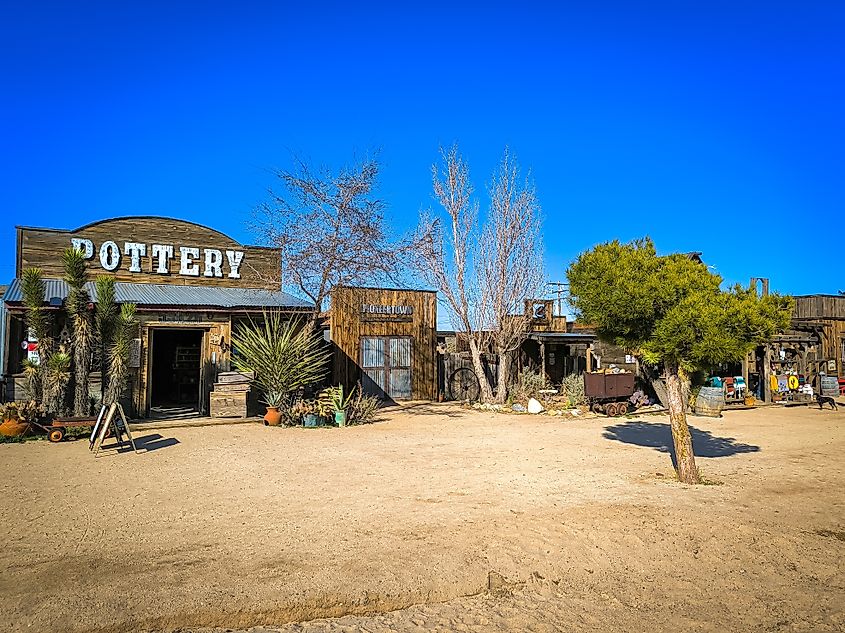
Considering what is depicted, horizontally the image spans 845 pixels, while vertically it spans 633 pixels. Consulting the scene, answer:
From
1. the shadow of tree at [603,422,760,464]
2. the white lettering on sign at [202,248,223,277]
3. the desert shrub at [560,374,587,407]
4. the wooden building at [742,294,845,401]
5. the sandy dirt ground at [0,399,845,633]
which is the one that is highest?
the white lettering on sign at [202,248,223,277]

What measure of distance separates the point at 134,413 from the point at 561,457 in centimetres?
989

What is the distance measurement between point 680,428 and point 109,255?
49.5ft

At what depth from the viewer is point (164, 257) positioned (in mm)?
17656

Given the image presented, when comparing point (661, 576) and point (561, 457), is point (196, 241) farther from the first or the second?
point (661, 576)

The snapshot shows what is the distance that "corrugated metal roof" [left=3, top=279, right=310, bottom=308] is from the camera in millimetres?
14961

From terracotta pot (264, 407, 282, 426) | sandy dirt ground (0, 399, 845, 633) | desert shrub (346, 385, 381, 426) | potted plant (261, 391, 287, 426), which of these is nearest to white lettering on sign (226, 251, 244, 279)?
potted plant (261, 391, 287, 426)

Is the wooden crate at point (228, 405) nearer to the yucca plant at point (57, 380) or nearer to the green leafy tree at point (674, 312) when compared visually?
the yucca plant at point (57, 380)

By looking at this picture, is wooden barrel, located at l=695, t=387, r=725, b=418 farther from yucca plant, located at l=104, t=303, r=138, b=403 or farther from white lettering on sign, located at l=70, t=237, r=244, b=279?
yucca plant, located at l=104, t=303, r=138, b=403

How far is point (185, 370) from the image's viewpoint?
64.4 feet

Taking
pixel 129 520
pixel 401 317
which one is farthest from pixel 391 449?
pixel 401 317

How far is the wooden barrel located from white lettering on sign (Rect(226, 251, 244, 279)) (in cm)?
1328

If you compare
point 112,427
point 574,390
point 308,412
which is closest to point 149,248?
point 308,412

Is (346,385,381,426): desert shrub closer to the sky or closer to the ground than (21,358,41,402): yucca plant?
closer to the ground

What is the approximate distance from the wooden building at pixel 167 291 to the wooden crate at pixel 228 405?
1087 millimetres
